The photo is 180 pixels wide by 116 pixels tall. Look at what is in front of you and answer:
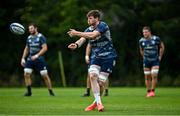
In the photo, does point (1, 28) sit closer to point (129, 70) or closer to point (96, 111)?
point (129, 70)

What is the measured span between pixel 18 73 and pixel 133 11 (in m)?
8.58

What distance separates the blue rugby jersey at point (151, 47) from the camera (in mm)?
21922

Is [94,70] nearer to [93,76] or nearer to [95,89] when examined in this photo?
[93,76]

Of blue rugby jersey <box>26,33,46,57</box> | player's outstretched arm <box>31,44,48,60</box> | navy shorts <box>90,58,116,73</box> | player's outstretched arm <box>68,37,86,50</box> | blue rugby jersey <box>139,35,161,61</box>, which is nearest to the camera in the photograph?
player's outstretched arm <box>68,37,86,50</box>

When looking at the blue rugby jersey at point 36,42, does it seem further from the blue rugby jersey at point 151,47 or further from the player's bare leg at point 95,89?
the player's bare leg at point 95,89

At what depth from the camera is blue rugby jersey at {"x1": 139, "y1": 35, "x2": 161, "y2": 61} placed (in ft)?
71.9

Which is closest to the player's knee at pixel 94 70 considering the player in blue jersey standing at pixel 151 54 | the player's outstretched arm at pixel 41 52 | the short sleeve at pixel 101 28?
the short sleeve at pixel 101 28

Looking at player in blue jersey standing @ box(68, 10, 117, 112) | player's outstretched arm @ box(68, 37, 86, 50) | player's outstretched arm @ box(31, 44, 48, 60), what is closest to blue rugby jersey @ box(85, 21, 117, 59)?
player in blue jersey standing @ box(68, 10, 117, 112)

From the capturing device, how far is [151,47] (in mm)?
21969

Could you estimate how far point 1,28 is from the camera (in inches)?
1689

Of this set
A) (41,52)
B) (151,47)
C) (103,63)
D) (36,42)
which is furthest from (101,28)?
(151,47)

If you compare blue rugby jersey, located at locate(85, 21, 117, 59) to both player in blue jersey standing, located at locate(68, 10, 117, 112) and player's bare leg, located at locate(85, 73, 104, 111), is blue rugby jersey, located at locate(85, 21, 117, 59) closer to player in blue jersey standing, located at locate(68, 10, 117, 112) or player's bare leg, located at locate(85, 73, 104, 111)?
player in blue jersey standing, located at locate(68, 10, 117, 112)

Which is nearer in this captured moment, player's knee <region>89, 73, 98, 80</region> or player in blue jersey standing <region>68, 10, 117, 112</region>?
player in blue jersey standing <region>68, 10, 117, 112</region>

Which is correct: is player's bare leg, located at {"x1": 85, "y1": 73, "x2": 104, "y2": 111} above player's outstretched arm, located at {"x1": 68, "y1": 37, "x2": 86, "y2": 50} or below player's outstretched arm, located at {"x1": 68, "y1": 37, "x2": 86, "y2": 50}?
below
